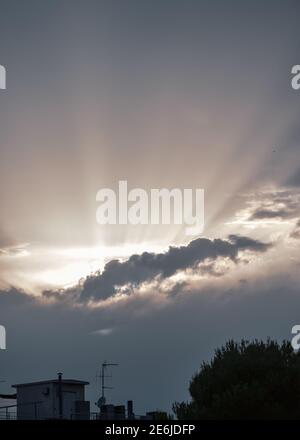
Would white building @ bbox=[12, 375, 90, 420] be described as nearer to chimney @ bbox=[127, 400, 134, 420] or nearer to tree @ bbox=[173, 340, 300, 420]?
chimney @ bbox=[127, 400, 134, 420]

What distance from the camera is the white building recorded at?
8131cm

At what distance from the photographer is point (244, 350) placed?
233ft

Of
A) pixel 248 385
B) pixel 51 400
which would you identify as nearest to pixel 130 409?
pixel 51 400

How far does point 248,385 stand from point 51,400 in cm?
2427

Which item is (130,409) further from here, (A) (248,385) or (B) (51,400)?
(A) (248,385)

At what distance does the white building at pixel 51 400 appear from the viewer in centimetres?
8131

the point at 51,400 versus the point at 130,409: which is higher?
the point at 51,400

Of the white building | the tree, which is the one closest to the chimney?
the white building

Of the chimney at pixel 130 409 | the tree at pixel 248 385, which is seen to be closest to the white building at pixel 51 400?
the chimney at pixel 130 409

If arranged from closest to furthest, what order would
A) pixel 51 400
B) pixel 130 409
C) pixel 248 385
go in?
pixel 248 385, pixel 51 400, pixel 130 409

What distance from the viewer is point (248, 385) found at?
65812 millimetres
